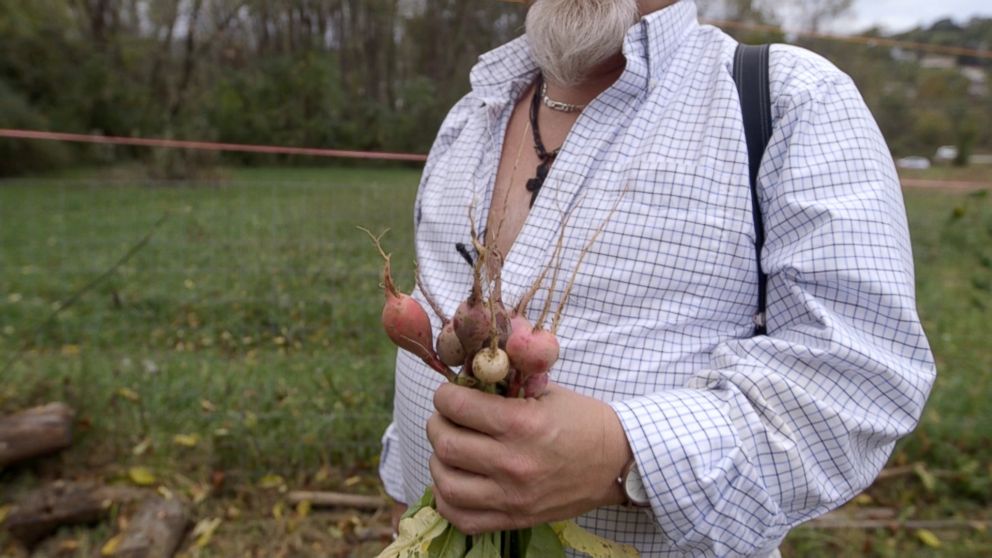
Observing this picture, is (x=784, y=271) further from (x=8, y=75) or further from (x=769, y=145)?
(x=8, y=75)

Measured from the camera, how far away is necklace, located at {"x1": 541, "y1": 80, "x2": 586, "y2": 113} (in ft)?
4.90

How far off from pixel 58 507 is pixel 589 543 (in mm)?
2614

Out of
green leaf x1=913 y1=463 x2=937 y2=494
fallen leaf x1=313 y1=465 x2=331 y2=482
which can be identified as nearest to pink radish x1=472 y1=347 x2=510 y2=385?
fallen leaf x1=313 y1=465 x2=331 y2=482

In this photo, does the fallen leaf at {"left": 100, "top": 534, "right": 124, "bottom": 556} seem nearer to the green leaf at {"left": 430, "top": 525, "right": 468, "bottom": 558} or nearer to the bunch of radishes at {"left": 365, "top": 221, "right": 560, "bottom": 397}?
the green leaf at {"left": 430, "top": 525, "right": 468, "bottom": 558}

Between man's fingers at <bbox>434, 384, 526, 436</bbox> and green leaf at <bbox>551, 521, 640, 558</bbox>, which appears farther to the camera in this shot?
green leaf at <bbox>551, 521, 640, 558</bbox>

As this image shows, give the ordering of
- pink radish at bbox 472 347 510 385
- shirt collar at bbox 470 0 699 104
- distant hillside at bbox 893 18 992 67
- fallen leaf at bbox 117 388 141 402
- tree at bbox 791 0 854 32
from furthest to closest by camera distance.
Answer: distant hillside at bbox 893 18 992 67 → tree at bbox 791 0 854 32 → fallen leaf at bbox 117 388 141 402 → shirt collar at bbox 470 0 699 104 → pink radish at bbox 472 347 510 385

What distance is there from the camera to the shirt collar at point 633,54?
134 cm

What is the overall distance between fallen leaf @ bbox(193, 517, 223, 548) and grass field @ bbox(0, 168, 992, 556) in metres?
0.03

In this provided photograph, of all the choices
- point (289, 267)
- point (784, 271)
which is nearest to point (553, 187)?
point (784, 271)

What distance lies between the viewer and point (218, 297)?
3.92m

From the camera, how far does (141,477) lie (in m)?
3.01

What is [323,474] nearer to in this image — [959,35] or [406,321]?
[406,321]

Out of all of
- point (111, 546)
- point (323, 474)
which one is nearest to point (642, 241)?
point (323, 474)

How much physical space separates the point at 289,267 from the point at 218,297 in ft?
2.36
